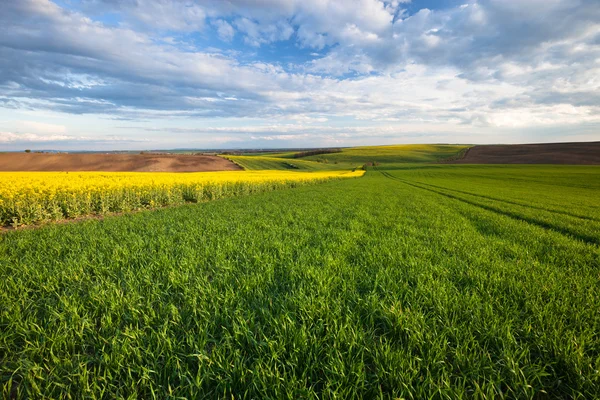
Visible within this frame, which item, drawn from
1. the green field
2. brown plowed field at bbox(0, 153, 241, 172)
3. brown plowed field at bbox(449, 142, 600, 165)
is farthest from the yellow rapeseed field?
brown plowed field at bbox(449, 142, 600, 165)

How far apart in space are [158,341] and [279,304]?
1499 mm

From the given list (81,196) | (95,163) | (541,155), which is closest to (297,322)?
(81,196)

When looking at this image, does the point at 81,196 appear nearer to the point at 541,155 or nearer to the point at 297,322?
the point at 297,322

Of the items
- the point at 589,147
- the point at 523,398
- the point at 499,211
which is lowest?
the point at 499,211

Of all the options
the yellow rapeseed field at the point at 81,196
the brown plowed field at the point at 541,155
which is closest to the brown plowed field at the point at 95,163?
the yellow rapeseed field at the point at 81,196

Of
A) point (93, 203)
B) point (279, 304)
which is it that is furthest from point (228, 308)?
point (93, 203)

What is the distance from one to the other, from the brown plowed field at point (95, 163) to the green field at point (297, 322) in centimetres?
4826

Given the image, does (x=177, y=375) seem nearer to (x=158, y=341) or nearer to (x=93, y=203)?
(x=158, y=341)

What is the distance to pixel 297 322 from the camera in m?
3.11

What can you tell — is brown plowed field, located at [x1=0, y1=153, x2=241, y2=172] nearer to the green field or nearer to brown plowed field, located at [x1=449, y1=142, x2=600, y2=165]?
the green field

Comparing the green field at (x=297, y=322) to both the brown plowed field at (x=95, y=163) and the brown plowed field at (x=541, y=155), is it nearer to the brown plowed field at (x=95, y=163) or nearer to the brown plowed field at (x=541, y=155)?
the brown plowed field at (x=95, y=163)

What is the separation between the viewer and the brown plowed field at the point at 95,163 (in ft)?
144

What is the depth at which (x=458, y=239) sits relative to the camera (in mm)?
7586

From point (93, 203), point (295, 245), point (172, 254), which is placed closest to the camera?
point (172, 254)
